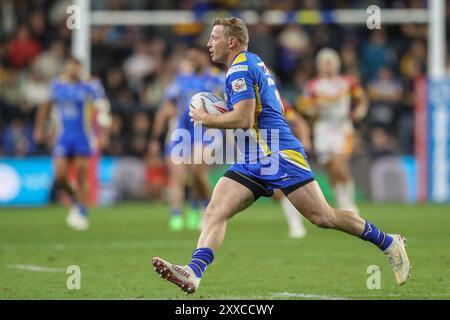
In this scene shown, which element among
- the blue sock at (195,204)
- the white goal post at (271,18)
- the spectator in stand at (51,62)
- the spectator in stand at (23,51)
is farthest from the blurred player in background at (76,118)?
the spectator in stand at (23,51)

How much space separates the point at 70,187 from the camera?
1620 cm

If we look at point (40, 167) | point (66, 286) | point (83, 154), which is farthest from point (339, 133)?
point (66, 286)

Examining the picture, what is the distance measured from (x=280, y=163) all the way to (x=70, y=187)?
8.57m

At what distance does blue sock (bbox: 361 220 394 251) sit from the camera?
838 cm

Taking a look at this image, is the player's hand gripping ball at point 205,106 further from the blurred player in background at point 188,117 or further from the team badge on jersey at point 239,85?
the blurred player in background at point 188,117

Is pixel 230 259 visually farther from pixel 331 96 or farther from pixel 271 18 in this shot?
pixel 271 18

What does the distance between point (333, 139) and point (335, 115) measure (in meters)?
0.42

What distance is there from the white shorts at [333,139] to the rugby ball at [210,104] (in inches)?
357

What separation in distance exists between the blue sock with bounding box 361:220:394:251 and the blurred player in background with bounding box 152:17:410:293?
0.05 m

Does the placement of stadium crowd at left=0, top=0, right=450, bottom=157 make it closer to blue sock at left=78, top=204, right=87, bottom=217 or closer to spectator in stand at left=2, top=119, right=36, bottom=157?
spectator in stand at left=2, top=119, right=36, bottom=157

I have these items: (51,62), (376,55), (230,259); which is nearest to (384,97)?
(376,55)

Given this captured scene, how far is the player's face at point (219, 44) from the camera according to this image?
8.31 meters

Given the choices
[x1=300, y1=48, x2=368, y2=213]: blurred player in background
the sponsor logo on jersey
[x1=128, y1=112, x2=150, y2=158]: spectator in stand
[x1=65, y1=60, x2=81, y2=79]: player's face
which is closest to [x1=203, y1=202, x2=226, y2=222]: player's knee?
the sponsor logo on jersey
